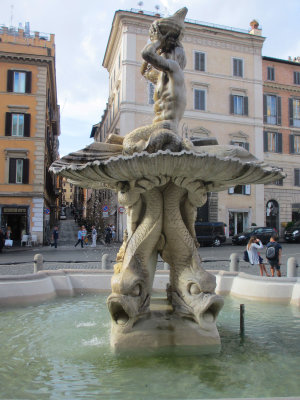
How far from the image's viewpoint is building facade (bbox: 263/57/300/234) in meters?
32.2

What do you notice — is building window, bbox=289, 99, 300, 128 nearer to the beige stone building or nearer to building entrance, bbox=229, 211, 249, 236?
the beige stone building

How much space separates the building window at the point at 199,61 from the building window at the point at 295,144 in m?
9.94

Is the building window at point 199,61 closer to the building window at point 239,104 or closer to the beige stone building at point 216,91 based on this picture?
the beige stone building at point 216,91

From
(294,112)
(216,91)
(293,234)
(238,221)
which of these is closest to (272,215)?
(238,221)

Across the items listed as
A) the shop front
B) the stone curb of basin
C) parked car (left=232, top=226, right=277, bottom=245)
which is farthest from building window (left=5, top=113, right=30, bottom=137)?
the stone curb of basin

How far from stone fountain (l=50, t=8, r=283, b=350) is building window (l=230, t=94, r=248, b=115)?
91.5ft

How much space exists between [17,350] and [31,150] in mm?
24730

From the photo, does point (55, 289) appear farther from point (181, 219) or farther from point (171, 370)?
point (171, 370)

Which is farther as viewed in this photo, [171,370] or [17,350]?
[17,350]

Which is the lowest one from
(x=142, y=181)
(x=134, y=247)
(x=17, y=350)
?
(x=17, y=350)

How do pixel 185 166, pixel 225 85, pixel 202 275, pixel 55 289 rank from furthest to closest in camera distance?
pixel 225 85 → pixel 55 289 → pixel 202 275 → pixel 185 166

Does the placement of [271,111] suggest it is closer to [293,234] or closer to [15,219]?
[293,234]

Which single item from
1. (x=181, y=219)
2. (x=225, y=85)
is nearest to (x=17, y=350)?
(x=181, y=219)

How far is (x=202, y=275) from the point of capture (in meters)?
3.82
